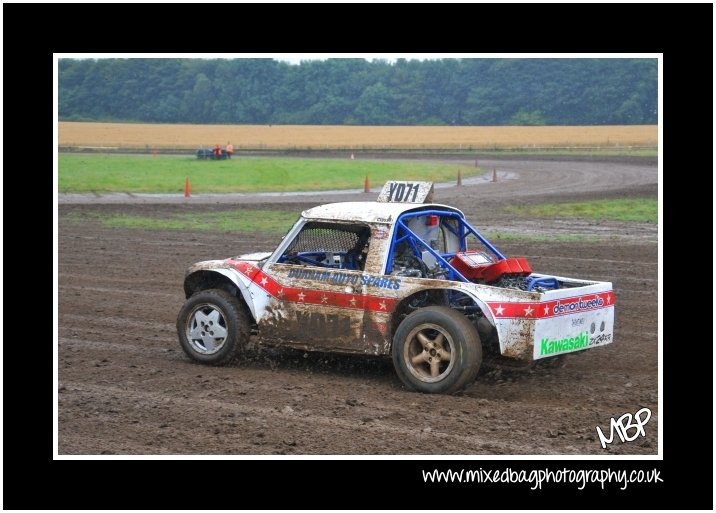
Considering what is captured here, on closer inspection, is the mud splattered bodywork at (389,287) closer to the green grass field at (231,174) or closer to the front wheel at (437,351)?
the front wheel at (437,351)

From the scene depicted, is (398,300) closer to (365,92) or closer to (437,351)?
(437,351)

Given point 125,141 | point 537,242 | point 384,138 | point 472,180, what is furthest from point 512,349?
point 384,138

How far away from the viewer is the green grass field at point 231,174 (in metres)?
37.4

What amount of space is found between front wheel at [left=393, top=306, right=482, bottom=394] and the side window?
54.0 inches

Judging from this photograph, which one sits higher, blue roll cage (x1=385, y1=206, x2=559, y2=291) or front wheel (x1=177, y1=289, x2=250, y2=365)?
blue roll cage (x1=385, y1=206, x2=559, y2=291)

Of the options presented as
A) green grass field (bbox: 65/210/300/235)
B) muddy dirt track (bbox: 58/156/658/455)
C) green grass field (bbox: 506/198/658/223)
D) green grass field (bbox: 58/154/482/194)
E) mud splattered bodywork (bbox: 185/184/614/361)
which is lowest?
muddy dirt track (bbox: 58/156/658/455)

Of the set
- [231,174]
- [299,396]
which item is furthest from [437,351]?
[231,174]

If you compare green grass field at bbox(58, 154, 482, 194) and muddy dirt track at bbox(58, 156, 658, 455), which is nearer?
muddy dirt track at bbox(58, 156, 658, 455)

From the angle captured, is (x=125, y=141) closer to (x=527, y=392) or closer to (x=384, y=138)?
(x=384, y=138)

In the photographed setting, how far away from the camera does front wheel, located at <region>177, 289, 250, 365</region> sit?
10.2 meters

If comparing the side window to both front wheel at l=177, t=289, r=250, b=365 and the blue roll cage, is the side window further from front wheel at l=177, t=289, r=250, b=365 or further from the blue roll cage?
front wheel at l=177, t=289, r=250, b=365

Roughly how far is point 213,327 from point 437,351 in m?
2.46

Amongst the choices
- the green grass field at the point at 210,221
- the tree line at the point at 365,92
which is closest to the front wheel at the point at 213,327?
the green grass field at the point at 210,221

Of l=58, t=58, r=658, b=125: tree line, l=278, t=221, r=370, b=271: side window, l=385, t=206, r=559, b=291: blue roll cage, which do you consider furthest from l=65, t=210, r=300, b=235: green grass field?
l=58, t=58, r=658, b=125: tree line
